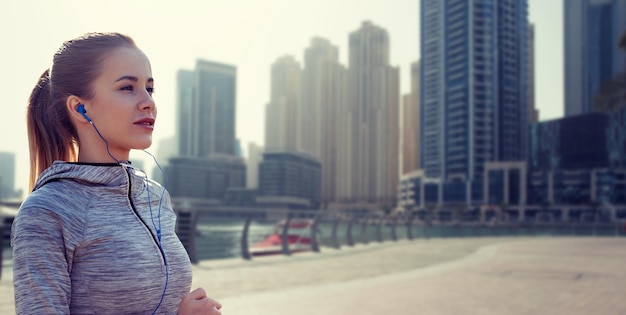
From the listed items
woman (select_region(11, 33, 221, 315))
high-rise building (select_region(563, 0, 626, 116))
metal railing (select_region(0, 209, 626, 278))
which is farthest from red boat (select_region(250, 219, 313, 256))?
high-rise building (select_region(563, 0, 626, 116))

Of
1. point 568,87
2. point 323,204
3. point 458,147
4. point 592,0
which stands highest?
point 592,0

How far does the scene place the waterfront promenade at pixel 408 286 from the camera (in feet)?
22.5

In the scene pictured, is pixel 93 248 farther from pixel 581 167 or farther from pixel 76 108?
pixel 581 167

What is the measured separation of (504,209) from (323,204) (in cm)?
9628

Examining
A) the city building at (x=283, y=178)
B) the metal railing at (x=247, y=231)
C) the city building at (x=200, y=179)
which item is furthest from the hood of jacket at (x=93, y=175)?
the city building at (x=200, y=179)

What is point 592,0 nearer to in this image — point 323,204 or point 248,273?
point 323,204

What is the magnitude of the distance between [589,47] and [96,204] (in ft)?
594

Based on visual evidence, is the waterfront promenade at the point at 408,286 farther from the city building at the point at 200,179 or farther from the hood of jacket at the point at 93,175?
the city building at the point at 200,179

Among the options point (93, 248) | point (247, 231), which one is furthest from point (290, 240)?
point (93, 248)

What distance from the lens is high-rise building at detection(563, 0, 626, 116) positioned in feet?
498

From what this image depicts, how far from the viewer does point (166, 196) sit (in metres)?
1.81

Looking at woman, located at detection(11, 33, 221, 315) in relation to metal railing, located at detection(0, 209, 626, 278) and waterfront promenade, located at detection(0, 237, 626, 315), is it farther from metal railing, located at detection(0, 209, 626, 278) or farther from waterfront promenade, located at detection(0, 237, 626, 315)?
metal railing, located at detection(0, 209, 626, 278)

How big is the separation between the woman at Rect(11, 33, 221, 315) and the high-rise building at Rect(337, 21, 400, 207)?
184 meters

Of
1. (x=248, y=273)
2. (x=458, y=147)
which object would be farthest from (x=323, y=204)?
(x=248, y=273)
